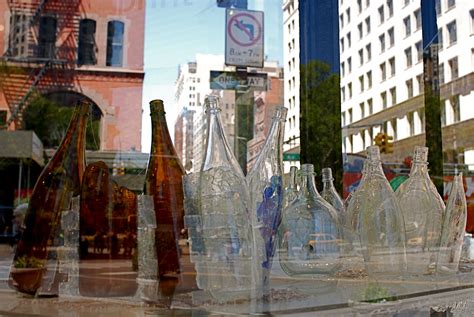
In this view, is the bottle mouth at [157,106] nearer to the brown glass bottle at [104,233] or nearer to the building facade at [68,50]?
the brown glass bottle at [104,233]

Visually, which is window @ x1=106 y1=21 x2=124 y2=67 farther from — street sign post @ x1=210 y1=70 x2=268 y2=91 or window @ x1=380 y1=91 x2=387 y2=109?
window @ x1=380 y1=91 x2=387 y2=109

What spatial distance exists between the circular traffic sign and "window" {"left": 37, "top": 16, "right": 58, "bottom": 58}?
2342 mm

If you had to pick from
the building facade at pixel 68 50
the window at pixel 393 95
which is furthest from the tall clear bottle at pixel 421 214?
the window at pixel 393 95

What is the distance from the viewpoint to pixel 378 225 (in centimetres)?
62

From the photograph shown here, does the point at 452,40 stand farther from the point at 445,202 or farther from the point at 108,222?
the point at 108,222

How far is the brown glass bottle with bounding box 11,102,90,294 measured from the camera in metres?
0.55

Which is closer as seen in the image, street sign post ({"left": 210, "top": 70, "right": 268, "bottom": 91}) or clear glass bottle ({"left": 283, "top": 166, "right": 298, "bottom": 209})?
clear glass bottle ({"left": 283, "top": 166, "right": 298, "bottom": 209})

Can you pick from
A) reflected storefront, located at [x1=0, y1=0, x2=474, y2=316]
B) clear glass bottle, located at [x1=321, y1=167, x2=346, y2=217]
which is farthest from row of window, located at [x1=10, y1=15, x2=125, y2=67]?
Result: clear glass bottle, located at [x1=321, y1=167, x2=346, y2=217]

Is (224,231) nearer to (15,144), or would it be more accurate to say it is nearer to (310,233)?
(310,233)

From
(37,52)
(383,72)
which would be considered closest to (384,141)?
(383,72)

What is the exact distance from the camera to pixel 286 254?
68cm

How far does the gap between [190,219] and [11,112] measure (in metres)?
3.58

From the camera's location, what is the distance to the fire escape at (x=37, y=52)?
137 inches

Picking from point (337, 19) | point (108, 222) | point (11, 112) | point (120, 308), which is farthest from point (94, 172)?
point (11, 112)
